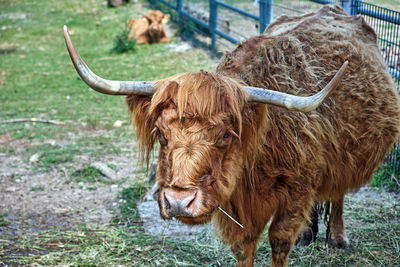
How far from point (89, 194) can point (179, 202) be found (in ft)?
10.1

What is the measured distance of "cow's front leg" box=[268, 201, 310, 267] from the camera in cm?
361

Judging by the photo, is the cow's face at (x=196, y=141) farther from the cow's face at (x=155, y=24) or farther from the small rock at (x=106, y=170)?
the cow's face at (x=155, y=24)

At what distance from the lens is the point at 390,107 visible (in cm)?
Result: 419

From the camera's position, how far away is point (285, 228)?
364cm

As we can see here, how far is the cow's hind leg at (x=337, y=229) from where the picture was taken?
445cm

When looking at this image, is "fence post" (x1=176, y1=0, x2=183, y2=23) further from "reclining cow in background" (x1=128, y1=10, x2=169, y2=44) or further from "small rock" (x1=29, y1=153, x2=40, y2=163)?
"small rock" (x1=29, y1=153, x2=40, y2=163)

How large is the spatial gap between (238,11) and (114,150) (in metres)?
4.51

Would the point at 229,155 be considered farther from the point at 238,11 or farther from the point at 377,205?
the point at 238,11

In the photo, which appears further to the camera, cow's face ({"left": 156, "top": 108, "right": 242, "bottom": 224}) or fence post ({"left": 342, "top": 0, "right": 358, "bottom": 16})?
fence post ({"left": 342, "top": 0, "right": 358, "bottom": 16})

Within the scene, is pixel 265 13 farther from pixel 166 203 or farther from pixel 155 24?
pixel 166 203

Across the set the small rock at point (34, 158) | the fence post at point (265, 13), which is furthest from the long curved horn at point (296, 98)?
the fence post at point (265, 13)

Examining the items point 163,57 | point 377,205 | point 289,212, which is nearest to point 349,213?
point 377,205

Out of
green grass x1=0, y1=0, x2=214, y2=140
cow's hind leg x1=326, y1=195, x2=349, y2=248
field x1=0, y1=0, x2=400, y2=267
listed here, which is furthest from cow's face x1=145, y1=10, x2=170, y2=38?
cow's hind leg x1=326, y1=195, x2=349, y2=248

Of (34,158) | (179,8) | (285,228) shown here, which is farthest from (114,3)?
(285,228)
